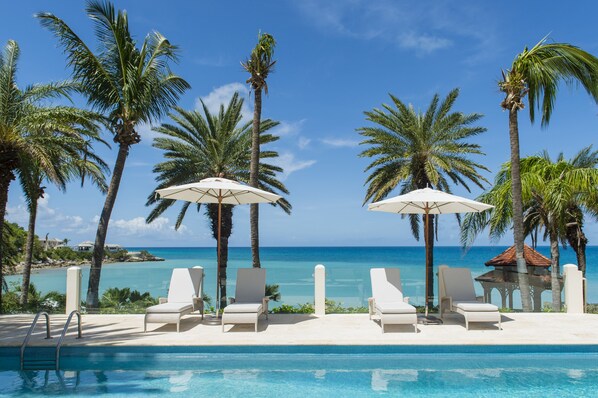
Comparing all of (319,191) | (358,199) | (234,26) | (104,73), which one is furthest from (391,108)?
(319,191)

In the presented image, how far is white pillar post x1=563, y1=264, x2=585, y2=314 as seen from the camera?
1062 centimetres

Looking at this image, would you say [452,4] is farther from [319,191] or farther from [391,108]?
[319,191]

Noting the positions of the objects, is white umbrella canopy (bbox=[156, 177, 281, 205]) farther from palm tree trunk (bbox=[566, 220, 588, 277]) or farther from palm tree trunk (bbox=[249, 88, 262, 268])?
palm tree trunk (bbox=[566, 220, 588, 277])

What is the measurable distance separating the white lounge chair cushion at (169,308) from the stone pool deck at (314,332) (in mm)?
383

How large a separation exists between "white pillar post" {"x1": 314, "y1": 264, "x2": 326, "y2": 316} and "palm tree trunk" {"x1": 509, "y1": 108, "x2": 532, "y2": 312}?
18.1 feet

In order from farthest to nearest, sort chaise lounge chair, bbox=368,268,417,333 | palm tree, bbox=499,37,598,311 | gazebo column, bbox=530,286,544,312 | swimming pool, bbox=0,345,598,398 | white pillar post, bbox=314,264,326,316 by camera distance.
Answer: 1. gazebo column, bbox=530,286,544,312
2. palm tree, bbox=499,37,598,311
3. white pillar post, bbox=314,264,326,316
4. chaise lounge chair, bbox=368,268,417,333
5. swimming pool, bbox=0,345,598,398

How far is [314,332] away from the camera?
8.31m

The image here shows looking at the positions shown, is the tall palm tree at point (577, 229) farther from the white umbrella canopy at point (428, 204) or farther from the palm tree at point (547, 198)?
the white umbrella canopy at point (428, 204)

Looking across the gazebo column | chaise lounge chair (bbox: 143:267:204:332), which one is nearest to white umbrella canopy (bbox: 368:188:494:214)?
chaise lounge chair (bbox: 143:267:204:332)

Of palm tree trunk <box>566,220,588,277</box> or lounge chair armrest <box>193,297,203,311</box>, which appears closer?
lounge chair armrest <box>193,297,203,311</box>

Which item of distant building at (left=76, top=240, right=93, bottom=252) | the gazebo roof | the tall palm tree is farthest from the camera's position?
distant building at (left=76, top=240, right=93, bottom=252)

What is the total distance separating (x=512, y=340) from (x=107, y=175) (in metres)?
15.9

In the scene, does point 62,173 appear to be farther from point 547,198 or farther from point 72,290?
point 547,198

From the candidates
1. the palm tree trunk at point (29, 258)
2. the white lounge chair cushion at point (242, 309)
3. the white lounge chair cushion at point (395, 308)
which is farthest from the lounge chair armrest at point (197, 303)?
the palm tree trunk at point (29, 258)
